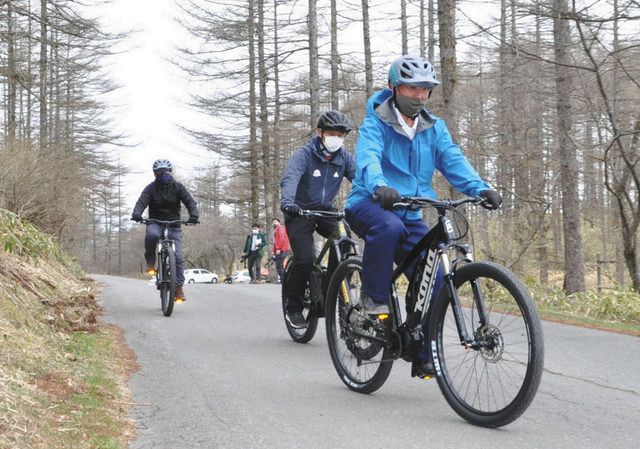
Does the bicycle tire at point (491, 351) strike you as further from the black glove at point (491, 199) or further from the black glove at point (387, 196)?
the black glove at point (387, 196)

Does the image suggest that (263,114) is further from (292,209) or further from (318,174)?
(292,209)

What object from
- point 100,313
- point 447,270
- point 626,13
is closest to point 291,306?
point 447,270

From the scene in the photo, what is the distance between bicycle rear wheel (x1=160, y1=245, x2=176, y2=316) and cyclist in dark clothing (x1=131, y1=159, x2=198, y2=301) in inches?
5.9

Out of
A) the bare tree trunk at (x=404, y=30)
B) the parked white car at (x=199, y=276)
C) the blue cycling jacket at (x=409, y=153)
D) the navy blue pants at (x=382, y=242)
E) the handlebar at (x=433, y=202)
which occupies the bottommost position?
the parked white car at (x=199, y=276)

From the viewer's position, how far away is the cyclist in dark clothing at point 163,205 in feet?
32.2

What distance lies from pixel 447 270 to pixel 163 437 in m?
1.86

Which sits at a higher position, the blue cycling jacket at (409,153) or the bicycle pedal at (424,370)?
the blue cycling jacket at (409,153)

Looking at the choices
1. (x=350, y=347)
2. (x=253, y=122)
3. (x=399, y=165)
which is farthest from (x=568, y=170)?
(x=253, y=122)

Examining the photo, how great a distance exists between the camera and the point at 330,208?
6855 mm

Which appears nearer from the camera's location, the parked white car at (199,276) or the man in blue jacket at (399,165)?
the man in blue jacket at (399,165)

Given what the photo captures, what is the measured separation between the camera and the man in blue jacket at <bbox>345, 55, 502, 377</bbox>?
14.0 ft

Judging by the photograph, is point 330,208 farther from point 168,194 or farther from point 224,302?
point 224,302

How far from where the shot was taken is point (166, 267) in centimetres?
970

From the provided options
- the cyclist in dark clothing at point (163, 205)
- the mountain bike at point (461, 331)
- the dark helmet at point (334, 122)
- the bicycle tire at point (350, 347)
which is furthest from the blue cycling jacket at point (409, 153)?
the cyclist in dark clothing at point (163, 205)
